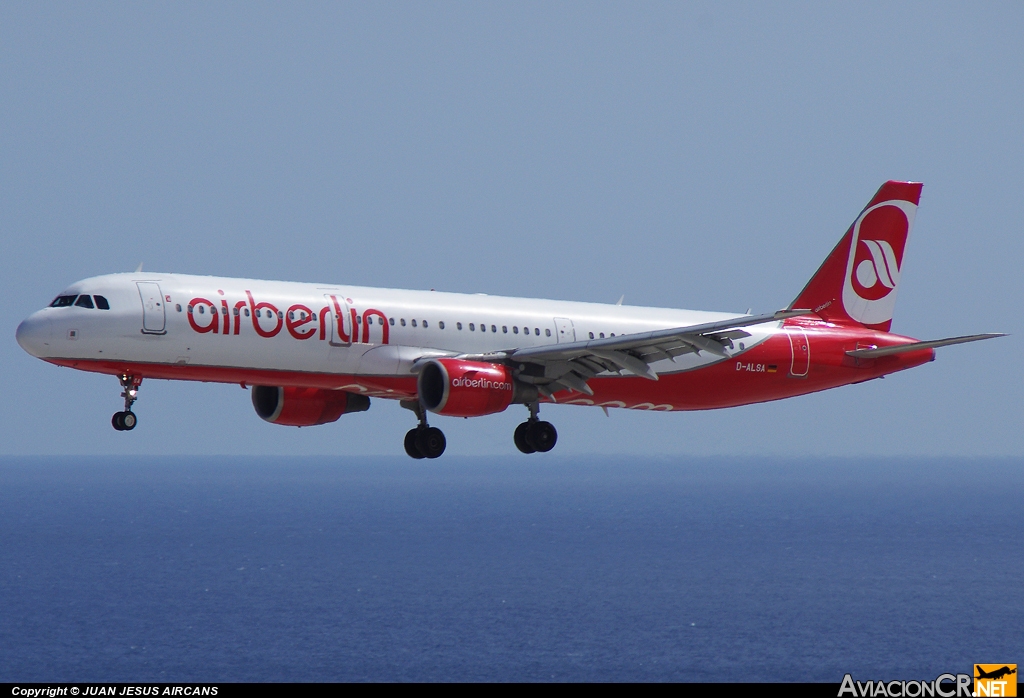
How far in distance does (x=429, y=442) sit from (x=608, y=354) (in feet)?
24.5

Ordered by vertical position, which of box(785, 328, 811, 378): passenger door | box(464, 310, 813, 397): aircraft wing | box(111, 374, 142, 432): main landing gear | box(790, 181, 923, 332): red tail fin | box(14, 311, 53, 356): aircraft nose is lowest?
box(111, 374, 142, 432): main landing gear

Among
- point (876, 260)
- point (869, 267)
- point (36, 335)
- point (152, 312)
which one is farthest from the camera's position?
point (876, 260)

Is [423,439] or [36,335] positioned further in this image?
[423,439]

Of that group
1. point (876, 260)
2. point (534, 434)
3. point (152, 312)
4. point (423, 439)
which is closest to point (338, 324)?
point (152, 312)

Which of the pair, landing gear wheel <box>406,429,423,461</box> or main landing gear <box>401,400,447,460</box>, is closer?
main landing gear <box>401,400,447,460</box>

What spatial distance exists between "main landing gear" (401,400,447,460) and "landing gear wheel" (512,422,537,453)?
2536 millimetres

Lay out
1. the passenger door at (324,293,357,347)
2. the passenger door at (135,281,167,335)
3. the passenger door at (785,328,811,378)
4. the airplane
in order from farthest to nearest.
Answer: the passenger door at (785,328,811,378) < the passenger door at (324,293,357,347) < the airplane < the passenger door at (135,281,167,335)

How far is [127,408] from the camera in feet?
123

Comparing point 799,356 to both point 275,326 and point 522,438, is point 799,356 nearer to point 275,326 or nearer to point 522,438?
point 522,438

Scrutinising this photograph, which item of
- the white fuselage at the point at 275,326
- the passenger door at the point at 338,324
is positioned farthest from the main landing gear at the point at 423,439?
the passenger door at the point at 338,324

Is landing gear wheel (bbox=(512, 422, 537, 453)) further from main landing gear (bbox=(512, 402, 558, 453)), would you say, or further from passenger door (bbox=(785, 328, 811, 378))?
passenger door (bbox=(785, 328, 811, 378))

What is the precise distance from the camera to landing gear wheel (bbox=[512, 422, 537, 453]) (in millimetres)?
43562

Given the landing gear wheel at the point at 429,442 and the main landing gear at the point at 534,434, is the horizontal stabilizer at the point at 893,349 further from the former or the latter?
the landing gear wheel at the point at 429,442

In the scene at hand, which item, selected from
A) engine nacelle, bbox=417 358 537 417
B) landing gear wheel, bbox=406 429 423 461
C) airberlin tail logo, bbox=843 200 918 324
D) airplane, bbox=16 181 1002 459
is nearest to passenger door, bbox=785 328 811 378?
airplane, bbox=16 181 1002 459
